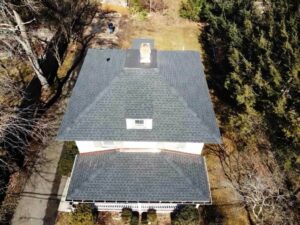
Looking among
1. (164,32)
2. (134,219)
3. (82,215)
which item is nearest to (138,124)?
(82,215)

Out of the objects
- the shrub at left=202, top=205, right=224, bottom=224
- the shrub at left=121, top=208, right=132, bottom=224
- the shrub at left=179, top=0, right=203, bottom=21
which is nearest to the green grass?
the shrub at left=121, top=208, right=132, bottom=224

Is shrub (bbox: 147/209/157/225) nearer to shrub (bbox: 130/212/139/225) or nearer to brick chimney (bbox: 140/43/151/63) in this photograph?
shrub (bbox: 130/212/139/225)

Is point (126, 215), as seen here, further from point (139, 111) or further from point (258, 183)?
point (258, 183)

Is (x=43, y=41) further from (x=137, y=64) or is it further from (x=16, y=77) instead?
(x=137, y=64)

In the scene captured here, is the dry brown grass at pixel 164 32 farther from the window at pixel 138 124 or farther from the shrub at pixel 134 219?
the shrub at pixel 134 219

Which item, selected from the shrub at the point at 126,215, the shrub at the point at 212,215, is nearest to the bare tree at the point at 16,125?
the shrub at the point at 126,215

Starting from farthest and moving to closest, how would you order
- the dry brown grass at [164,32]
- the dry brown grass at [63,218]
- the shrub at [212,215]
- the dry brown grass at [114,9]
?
the dry brown grass at [114,9] → the dry brown grass at [164,32] → the shrub at [212,215] → the dry brown grass at [63,218]
